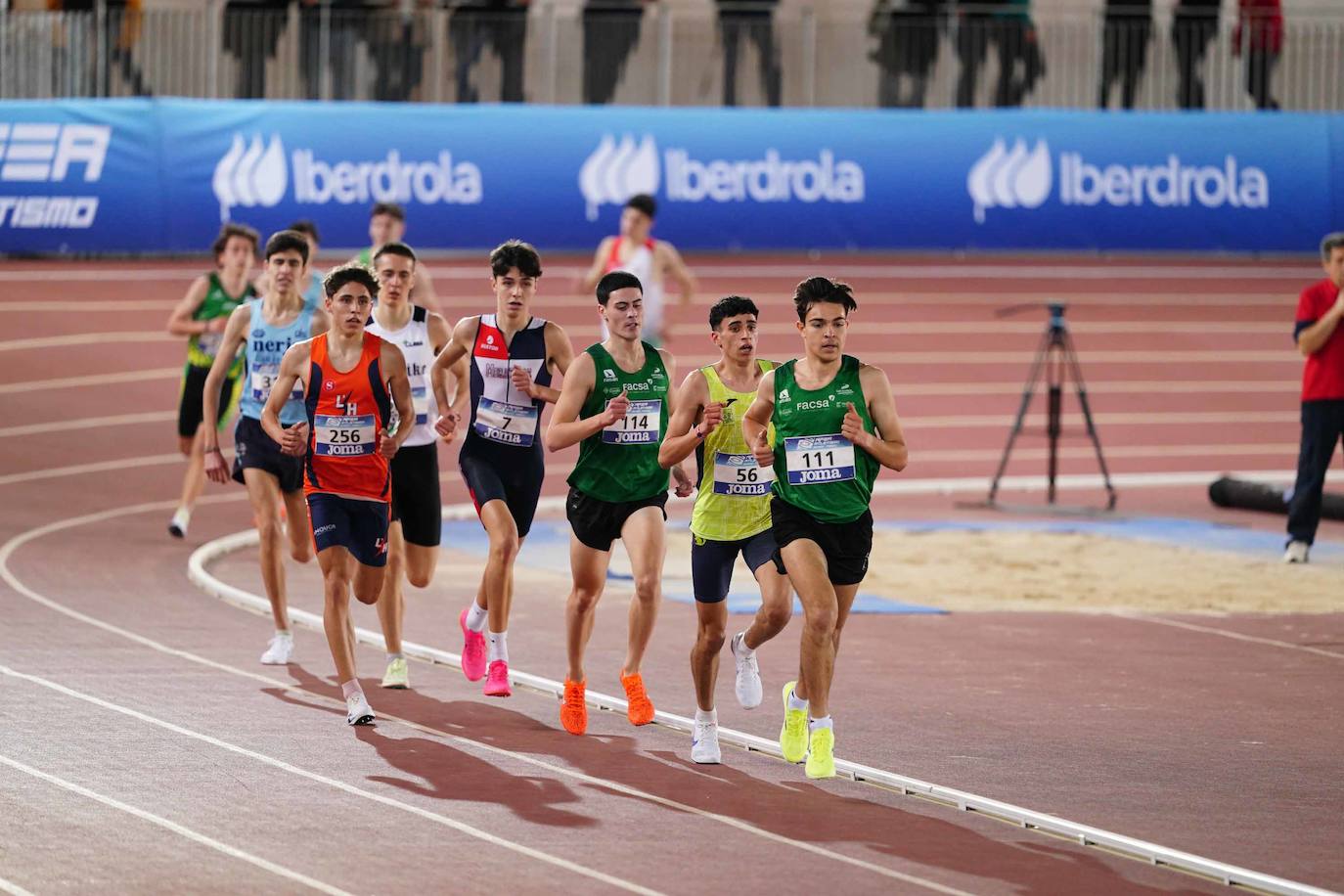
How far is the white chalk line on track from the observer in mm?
7211

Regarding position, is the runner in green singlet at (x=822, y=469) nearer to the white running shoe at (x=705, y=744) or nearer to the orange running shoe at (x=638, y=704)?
the white running shoe at (x=705, y=744)

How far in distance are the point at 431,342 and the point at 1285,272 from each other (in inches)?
694

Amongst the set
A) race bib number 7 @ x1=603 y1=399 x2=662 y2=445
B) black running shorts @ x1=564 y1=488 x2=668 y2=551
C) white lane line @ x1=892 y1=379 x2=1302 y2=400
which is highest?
white lane line @ x1=892 y1=379 x2=1302 y2=400

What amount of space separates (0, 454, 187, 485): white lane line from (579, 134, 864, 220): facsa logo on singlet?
6.11 metres

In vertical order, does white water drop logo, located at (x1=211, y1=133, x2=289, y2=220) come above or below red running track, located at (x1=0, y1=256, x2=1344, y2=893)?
above

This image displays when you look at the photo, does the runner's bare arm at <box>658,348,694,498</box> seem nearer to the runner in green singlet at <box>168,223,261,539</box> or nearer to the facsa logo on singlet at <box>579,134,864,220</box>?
the runner in green singlet at <box>168,223,261,539</box>

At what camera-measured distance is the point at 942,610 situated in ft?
44.8

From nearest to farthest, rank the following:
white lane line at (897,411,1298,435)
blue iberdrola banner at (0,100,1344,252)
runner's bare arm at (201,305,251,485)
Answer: runner's bare arm at (201,305,251,485) < blue iberdrola banner at (0,100,1344,252) < white lane line at (897,411,1298,435)

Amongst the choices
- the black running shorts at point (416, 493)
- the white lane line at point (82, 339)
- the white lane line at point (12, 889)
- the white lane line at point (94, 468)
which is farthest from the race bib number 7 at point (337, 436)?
the white lane line at point (82, 339)

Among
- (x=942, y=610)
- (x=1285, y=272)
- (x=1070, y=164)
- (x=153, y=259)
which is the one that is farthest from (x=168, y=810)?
(x=1285, y=272)

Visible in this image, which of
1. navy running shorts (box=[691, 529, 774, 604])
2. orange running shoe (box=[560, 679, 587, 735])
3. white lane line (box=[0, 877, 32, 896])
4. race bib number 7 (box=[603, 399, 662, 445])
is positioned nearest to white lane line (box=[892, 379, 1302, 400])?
race bib number 7 (box=[603, 399, 662, 445])

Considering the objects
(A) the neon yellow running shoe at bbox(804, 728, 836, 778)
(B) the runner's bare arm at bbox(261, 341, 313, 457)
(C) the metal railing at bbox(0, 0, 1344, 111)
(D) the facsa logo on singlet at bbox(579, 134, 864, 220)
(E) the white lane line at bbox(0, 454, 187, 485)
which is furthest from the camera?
(C) the metal railing at bbox(0, 0, 1344, 111)

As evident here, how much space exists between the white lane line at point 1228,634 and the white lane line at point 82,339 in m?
11.8

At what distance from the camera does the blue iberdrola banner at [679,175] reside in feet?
72.7
